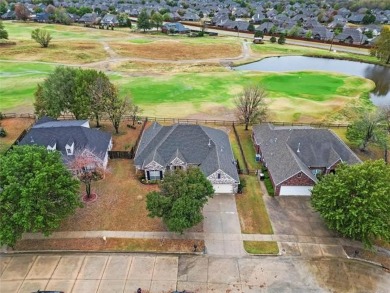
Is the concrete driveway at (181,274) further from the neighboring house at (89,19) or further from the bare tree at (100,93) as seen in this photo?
the neighboring house at (89,19)

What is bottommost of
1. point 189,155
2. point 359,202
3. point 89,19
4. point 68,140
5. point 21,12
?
point 189,155

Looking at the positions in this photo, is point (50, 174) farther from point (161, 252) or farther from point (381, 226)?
point (381, 226)

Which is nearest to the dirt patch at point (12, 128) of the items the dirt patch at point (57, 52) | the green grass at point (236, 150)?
the green grass at point (236, 150)

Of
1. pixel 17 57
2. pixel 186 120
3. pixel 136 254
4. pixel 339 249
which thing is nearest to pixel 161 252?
pixel 136 254

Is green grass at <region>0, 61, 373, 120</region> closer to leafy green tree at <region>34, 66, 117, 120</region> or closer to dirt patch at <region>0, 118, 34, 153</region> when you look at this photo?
dirt patch at <region>0, 118, 34, 153</region>

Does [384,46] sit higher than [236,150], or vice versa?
[384,46]

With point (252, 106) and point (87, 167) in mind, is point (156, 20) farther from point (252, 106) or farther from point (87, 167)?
point (87, 167)

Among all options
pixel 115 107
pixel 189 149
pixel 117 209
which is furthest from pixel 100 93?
pixel 117 209
